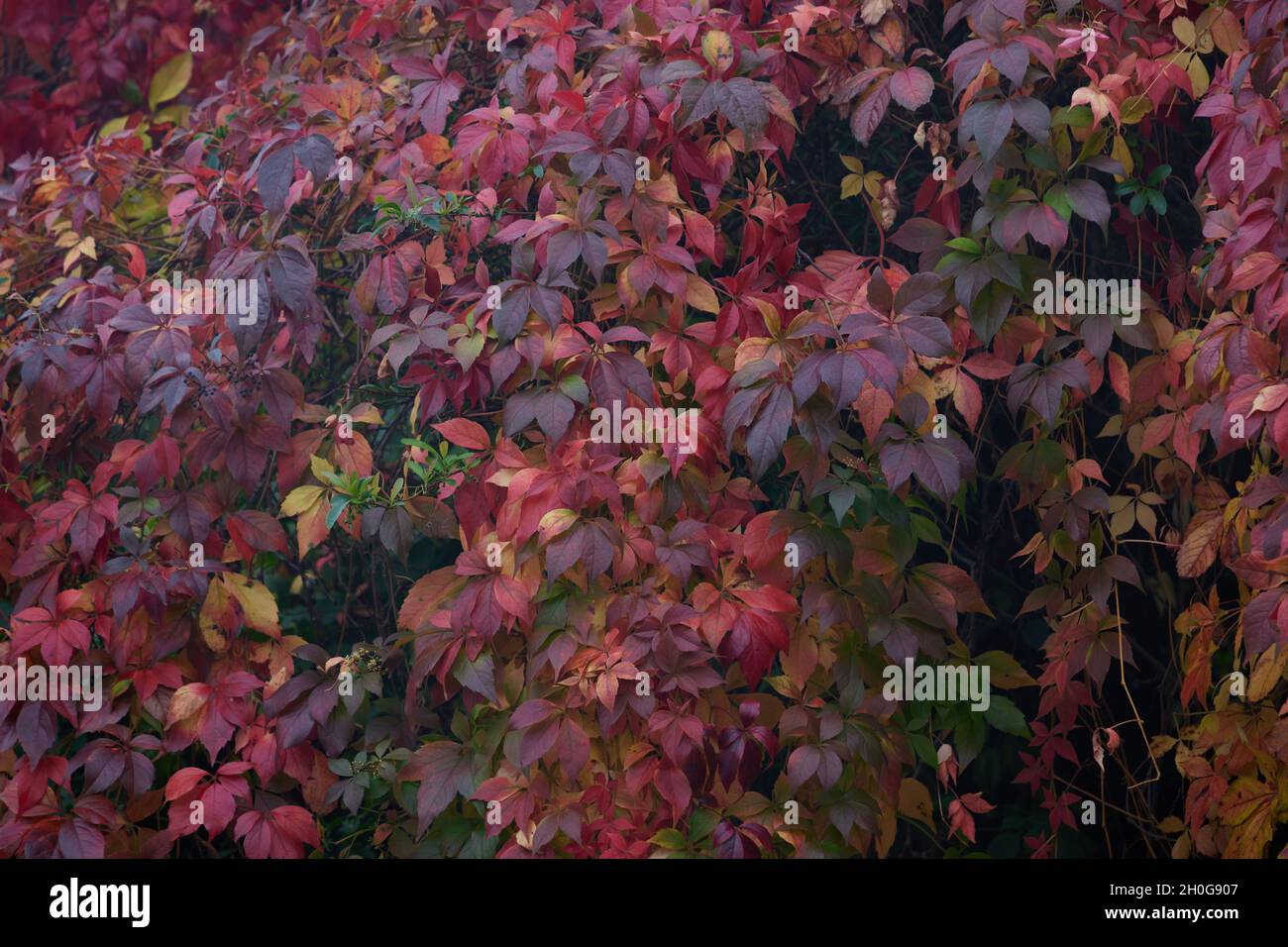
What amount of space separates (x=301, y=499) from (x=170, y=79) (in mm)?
1929

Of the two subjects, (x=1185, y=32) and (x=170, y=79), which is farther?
(x=170, y=79)

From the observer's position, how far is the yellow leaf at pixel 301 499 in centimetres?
229

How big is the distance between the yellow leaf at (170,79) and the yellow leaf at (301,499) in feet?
6.10

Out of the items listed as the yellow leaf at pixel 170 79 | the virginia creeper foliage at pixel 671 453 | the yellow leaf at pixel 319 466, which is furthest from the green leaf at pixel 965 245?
the yellow leaf at pixel 170 79

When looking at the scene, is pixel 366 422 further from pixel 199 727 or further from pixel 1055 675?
pixel 1055 675

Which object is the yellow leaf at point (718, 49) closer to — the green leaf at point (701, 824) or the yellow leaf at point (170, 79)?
the green leaf at point (701, 824)

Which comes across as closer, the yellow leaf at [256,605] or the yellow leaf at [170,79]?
the yellow leaf at [256,605]

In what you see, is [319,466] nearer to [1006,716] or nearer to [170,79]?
[1006,716]

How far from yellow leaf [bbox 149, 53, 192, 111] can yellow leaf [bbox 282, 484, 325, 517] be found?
6.10ft

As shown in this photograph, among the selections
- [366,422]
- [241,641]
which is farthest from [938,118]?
[241,641]

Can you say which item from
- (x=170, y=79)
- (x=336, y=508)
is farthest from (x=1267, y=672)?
(x=170, y=79)

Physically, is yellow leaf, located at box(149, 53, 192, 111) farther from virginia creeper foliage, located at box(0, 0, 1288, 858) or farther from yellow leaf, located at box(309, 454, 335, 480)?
yellow leaf, located at box(309, 454, 335, 480)

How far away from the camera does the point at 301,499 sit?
2297 millimetres

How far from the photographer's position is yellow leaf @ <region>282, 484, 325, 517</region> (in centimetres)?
229
